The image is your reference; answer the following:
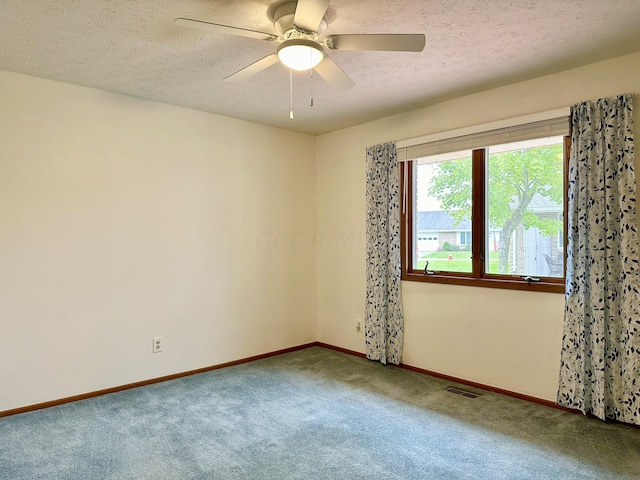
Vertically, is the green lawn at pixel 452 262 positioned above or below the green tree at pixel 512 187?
below

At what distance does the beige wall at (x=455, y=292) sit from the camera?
3.11 metres

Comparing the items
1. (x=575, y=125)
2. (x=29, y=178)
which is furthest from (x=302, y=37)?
(x=29, y=178)

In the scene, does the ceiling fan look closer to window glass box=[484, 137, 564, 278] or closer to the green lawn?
window glass box=[484, 137, 564, 278]

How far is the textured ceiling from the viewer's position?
2.22 meters

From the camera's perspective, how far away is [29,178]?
3.12 metres

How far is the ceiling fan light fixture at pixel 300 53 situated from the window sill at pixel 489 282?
2279 millimetres

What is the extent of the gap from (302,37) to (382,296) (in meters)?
2.66

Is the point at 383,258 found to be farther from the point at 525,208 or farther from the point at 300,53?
the point at 300,53

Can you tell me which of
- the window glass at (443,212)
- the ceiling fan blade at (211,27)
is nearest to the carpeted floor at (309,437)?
the window glass at (443,212)

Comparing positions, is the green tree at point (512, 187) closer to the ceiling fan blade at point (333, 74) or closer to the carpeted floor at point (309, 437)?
the carpeted floor at point (309, 437)

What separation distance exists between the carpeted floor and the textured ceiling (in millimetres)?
2448

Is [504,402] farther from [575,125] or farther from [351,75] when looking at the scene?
[351,75]

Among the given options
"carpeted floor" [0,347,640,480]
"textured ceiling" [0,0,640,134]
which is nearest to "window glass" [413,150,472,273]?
"textured ceiling" [0,0,640,134]

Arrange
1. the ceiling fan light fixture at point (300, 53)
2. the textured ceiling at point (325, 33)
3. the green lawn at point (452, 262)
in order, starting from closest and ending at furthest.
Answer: the ceiling fan light fixture at point (300, 53) → the textured ceiling at point (325, 33) → the green lawn at point (452, 262)
